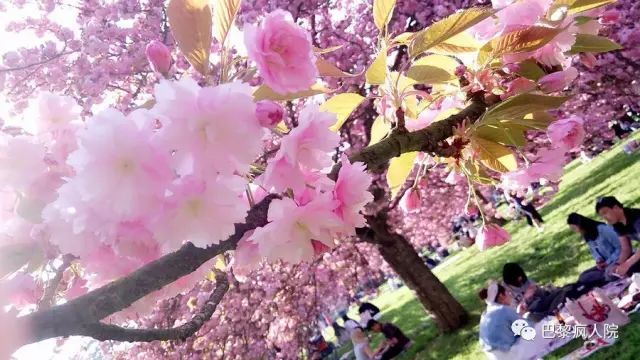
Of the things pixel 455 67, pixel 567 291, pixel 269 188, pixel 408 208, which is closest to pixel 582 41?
pixel 455 67

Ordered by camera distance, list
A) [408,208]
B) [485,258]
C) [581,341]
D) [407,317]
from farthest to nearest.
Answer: [485,258] < [407,317] < [581,341] < [408,208]

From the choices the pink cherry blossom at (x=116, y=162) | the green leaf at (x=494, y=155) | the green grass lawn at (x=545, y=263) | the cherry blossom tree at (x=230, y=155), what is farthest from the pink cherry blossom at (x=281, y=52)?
the green grass lawn at (x=545, y=263)

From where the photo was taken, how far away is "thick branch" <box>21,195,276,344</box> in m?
0.71

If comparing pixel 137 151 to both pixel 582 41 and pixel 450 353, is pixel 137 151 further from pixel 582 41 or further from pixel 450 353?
pixel 450 353

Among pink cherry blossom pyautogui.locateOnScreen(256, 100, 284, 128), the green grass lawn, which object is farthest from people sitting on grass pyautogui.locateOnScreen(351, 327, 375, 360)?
pink cherry blossom pyautogui.locateOnScreen(256, 100, 284, 128)

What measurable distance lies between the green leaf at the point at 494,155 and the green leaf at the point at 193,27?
0.77 meters

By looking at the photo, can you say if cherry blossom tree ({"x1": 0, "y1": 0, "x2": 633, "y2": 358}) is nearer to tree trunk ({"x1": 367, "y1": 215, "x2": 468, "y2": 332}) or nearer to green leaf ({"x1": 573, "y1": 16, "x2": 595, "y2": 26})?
green leaf ({"x1": 573, "y1": 16, "x2": 595, "y2": 26})

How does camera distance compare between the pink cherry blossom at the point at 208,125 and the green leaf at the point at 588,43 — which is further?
the green leaf at the point at 588,43

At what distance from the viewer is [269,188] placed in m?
0.87

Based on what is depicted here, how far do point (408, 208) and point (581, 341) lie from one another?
4.74 m

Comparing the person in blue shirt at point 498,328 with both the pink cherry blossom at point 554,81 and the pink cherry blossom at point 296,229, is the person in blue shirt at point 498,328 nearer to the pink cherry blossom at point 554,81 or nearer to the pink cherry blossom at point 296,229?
the pink cherry blossom at point 554,81

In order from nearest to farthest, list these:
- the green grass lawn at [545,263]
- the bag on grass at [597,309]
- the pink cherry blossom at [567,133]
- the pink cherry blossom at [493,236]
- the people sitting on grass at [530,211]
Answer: the pink cherry blossom at [567,133] < the pink cherry blossom at [493,236] < the bag on grass at [597,309] < the green grass lawn at [545,263] < the people sitting on grass at [530,211]

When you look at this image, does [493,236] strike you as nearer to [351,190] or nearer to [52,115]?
[351,190]

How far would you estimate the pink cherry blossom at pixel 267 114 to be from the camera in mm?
781
